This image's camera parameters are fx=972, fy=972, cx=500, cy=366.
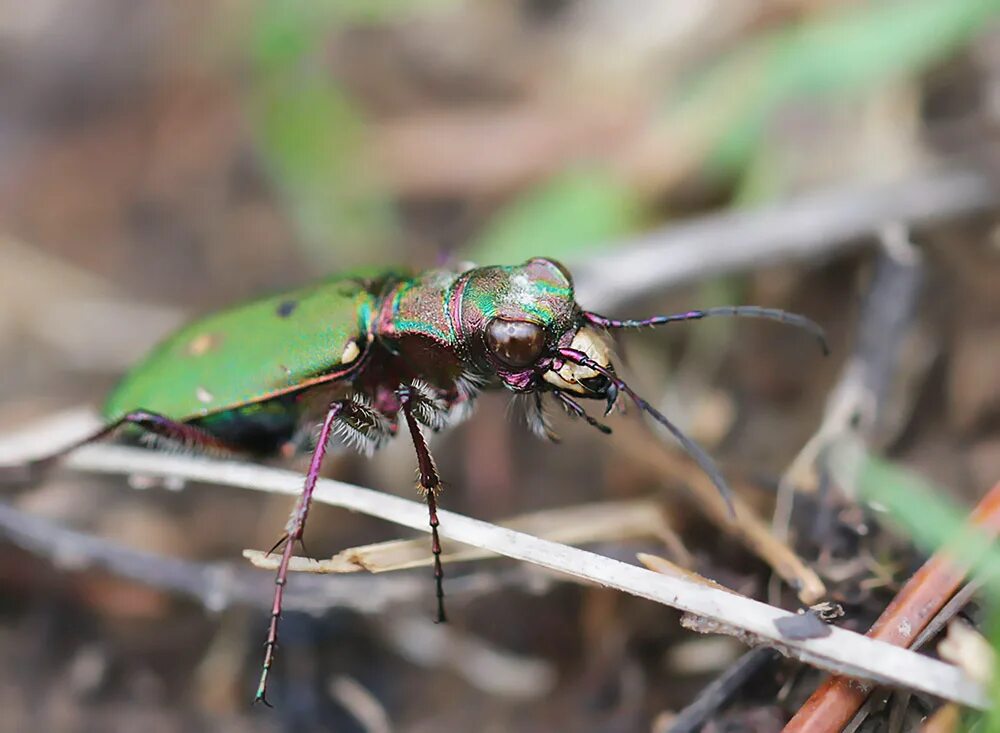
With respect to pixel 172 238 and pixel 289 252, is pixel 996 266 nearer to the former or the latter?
pixel 289 252

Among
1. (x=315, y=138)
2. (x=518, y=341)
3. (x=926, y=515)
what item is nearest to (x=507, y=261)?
(x=315, y=138)

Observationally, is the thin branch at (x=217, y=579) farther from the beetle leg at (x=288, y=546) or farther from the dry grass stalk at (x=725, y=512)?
the dry grass stalk at (x=725, y=512)

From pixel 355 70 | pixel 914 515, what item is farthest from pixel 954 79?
pixel 355 70

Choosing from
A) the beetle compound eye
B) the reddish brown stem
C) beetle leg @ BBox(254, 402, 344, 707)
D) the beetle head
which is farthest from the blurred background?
the beetle compound eye

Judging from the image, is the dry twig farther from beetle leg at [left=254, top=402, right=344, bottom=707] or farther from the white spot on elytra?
the white spot on elytra

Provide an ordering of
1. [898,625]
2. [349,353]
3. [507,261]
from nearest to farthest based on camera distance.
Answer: [898,625] → [349,353] → [507,261]

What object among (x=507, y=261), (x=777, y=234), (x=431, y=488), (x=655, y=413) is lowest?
(x=431, y=488)

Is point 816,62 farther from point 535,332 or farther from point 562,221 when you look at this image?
point 535,332
